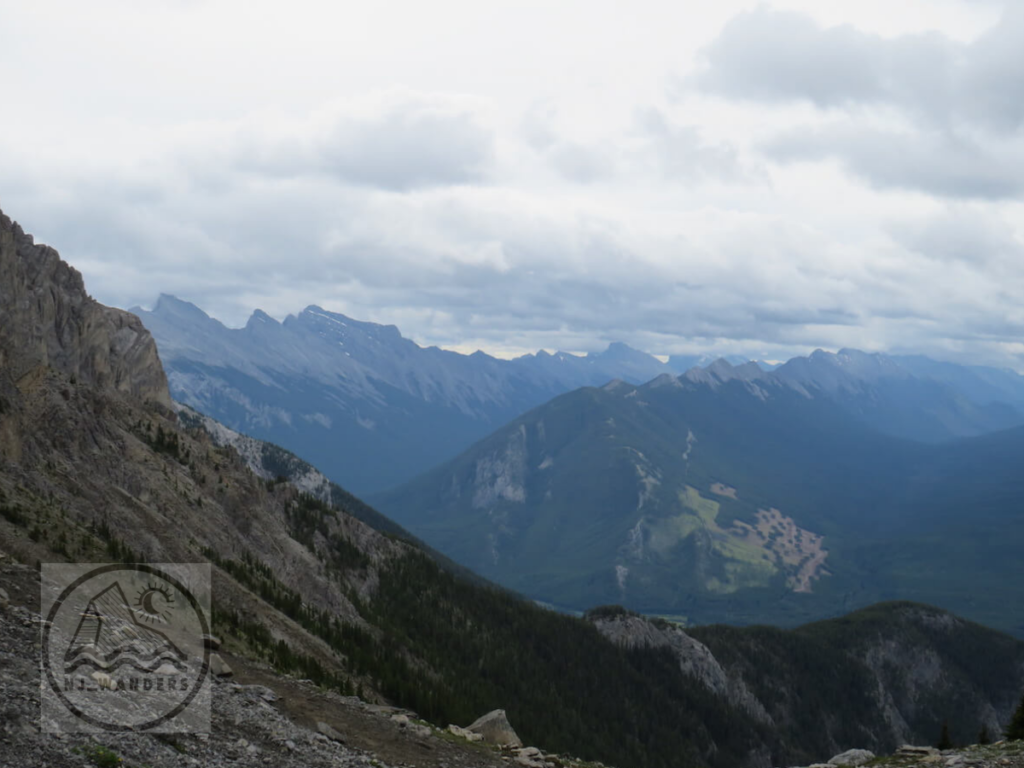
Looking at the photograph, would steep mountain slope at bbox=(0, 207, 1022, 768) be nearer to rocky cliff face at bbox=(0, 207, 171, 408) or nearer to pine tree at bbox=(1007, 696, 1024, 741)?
rocky cliff face at bbox=(0, 207, 171, 408)

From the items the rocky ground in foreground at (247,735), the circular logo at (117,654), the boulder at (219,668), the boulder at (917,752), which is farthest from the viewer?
the boulder at (917,752)

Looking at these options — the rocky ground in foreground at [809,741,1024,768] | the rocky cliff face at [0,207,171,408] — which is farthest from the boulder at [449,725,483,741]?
the rocky cliff face at [0,207,171,408]

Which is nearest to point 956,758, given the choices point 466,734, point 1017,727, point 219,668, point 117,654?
point 466,734

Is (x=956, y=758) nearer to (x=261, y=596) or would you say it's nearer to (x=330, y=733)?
(x=330, y=733)

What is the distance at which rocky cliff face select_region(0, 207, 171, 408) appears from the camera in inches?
4828

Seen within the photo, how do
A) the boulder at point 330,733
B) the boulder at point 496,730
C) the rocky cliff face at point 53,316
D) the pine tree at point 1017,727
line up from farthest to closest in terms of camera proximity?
1. the rocky cliff face at point 53,316
2. the pine tree at point 1017,727
3. the boulder at point 496,730
4. the boulder at point 330,733

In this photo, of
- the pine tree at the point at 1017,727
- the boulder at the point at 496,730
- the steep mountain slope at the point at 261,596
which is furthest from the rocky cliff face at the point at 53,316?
the pine tree at the point at 1017,727

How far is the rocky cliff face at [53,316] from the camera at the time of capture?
402 ft

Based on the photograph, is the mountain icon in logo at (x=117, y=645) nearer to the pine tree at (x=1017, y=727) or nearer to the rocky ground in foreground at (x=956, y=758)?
the rocky ground in foreground at (x=956, y=758)

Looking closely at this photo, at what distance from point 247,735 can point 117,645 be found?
7117 mm

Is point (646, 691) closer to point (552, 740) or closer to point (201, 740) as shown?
point (552, 740)

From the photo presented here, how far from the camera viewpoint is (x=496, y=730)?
144 feet

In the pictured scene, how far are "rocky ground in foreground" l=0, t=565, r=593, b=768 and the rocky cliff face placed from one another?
3597 inches

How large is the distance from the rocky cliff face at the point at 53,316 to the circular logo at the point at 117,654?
84.1m
